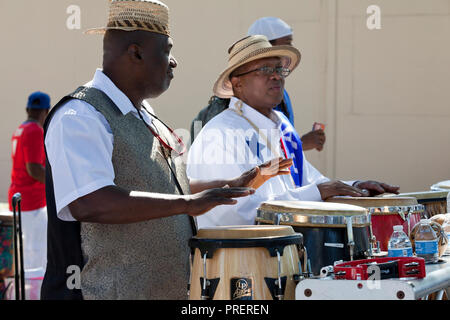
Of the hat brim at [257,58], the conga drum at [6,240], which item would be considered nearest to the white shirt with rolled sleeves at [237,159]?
the hat brim at [257,58]

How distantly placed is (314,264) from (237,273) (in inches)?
21.2

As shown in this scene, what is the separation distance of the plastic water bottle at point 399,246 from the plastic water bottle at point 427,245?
0.04m

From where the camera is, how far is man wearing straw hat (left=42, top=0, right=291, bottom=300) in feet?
8.55

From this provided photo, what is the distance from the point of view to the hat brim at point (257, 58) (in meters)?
4.47

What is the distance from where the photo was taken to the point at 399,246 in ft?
10.5

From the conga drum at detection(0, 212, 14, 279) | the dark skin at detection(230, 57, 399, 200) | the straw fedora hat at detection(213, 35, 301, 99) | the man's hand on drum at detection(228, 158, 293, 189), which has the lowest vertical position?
the conga drum at detection(0, 212, 14, 279)

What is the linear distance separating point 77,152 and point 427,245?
156cm

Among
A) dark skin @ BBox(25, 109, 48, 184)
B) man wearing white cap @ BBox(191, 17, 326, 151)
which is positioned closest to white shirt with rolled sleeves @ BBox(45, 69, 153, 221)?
man wearing white cap @ BBox(191, 17, 326, 151)

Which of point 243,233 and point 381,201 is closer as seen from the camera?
point 243,233

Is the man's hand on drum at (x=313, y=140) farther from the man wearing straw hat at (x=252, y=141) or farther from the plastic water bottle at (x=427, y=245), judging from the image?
the plastic water bottle at (x=427, y=245)

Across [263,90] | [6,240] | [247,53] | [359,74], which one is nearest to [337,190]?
[263,90]

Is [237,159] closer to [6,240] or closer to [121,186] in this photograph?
[121,186]

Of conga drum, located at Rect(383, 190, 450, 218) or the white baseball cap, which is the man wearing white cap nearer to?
the white baseball cap

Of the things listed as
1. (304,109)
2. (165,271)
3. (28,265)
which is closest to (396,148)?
(304,109)
